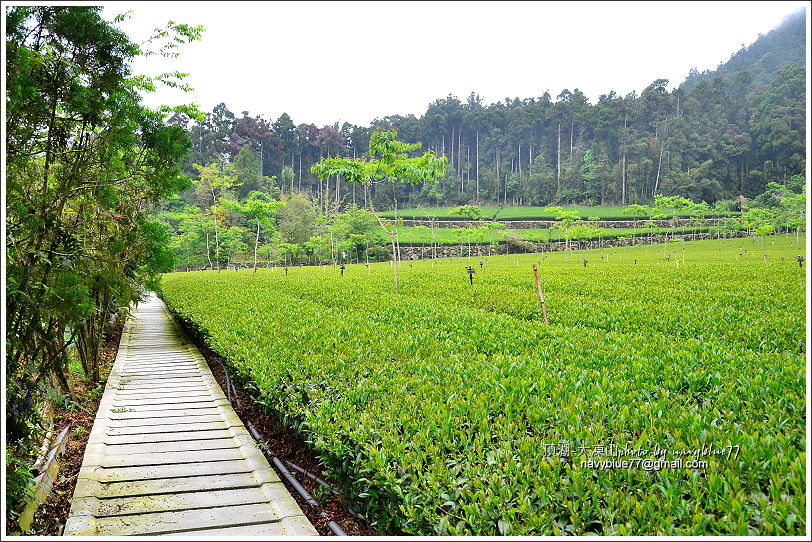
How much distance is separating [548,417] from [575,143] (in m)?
63.2

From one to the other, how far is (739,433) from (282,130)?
43617 millimetres

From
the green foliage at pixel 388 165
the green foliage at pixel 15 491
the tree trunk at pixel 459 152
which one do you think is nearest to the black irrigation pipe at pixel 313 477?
the green foliage at pixel 15 491

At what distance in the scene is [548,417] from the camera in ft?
8.06

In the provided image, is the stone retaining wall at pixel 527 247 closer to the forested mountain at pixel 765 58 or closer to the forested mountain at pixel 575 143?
the forested mountain at pixel 575 143

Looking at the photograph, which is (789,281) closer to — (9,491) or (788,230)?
(9,491)

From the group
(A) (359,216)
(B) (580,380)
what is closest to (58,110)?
(B) (580,380)

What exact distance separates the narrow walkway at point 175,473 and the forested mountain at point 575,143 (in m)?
30.9

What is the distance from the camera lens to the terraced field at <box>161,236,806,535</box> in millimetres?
1729

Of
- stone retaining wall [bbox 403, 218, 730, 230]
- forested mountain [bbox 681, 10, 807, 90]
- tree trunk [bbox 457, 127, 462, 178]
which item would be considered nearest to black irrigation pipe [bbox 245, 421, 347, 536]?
stone retaining wall [bbox 403, 218, 730, 230]

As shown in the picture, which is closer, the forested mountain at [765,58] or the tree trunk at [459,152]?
the forested mountain at [765,58]

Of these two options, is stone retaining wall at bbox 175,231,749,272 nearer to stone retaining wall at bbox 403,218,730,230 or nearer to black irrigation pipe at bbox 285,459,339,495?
stone retaining wall at bbox 403,218,730,230

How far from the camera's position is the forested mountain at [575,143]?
138ft

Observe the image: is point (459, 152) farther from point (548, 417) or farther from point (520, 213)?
point (548, 417)

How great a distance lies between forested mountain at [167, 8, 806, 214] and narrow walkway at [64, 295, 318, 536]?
101 ft
